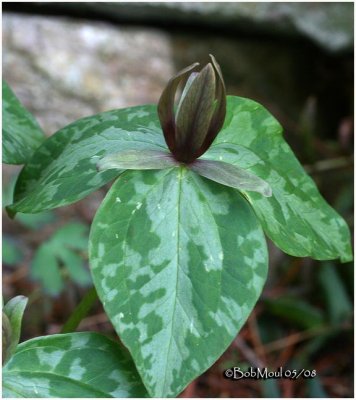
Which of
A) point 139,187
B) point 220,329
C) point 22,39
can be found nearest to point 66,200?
point 139,187

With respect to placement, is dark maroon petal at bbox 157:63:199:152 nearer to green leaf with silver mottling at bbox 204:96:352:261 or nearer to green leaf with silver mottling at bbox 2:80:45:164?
green leaf with silver mottling at bbox 204:96:352:261

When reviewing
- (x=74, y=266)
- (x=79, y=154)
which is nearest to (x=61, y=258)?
(x=74, y=266)

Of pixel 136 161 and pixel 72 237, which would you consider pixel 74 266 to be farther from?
pixel 136 161

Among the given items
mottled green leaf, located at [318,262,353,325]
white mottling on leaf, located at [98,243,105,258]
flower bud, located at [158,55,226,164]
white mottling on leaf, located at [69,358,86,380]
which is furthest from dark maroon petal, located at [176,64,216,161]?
mottled green leaf, located at [318,262,353,325]

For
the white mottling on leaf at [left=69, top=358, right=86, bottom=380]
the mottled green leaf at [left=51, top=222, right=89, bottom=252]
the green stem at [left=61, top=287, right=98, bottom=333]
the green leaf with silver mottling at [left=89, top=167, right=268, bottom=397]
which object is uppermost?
the green leaf with silver mottling at [left=89, top=167, right=268, bottom=397]

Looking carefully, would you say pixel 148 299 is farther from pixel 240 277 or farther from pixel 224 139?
pixel 224 139

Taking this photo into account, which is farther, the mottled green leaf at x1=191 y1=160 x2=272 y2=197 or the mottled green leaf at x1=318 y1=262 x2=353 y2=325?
the mottled green leaf at x1=318 y1=262 x2=353 y2=325
